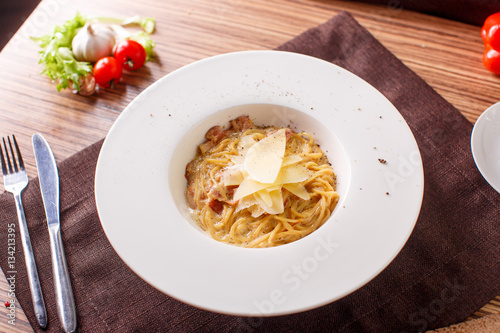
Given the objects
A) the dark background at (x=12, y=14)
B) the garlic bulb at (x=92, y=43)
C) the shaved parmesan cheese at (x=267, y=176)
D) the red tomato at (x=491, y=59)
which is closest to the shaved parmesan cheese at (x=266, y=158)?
the shaved parmesan cheese at (x=267, y=176)

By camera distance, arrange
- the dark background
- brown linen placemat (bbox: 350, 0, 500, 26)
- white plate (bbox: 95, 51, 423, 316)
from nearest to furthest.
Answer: white plate (bbox: 95, 51, 423, 316)
brown linen placemat (bbox: 350, 0, 500, 26)
the dark background

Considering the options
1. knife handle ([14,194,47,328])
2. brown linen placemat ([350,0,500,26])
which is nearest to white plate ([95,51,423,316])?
knife handle ([14,194,47,328])

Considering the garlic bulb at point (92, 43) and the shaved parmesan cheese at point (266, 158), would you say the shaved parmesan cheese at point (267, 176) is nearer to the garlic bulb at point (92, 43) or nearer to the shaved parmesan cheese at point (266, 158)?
the shaved parmesan cheese at point (266, 158)

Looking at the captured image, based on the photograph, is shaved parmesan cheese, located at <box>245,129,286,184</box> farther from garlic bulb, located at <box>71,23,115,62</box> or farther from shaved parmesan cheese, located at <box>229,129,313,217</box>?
garlic bulb, located at <box>71,23,115,62</box>

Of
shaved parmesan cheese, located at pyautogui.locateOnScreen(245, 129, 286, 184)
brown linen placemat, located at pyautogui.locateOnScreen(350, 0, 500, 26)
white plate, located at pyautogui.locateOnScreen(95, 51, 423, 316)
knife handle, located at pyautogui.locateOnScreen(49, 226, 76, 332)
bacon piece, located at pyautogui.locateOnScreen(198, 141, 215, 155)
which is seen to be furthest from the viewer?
brown linen placemat, located at pyautogui.locateOnScreen(350, 0, 500, 26)

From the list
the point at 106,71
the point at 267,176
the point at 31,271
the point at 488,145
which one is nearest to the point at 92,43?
the point at 106,71

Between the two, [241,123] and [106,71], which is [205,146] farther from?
[106,71]

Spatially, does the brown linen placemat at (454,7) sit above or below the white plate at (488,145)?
above
